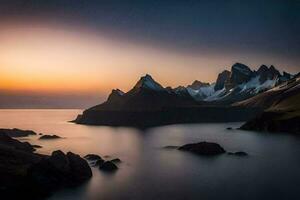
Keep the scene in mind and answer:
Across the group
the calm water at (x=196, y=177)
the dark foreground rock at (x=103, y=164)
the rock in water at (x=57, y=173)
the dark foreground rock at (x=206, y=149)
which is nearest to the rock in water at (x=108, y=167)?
the dark foreground rock at (x=103, y=164)

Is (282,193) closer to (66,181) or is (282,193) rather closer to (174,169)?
(174,169)

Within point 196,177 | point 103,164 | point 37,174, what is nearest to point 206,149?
point 196,177

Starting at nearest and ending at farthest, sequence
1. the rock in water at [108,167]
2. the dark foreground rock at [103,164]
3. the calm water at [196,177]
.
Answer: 1. the calm water at [196,177]
2. the rock in water at [108,167]
3. the dark foreground rock at [103,164]

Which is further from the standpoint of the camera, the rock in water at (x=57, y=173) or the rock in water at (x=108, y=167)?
the rock in water at (x=108, y=167)

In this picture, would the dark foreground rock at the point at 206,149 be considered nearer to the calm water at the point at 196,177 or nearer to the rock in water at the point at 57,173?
the calm water at the point at 196,177

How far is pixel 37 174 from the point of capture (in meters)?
80.1

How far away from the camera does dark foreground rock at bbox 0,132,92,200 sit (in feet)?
→ 246

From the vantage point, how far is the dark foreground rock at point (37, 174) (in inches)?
2953

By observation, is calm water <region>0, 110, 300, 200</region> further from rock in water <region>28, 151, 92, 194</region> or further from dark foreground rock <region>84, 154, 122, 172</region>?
rock in water <region>28, 151, 92, 194</region>

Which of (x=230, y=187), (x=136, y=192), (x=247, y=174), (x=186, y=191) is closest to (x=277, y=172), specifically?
(x=247, y=174)

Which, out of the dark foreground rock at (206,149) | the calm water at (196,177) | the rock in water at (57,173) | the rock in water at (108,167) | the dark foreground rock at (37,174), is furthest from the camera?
the dark foreground rock at (206,149)

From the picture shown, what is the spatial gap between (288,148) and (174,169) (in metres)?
61.8

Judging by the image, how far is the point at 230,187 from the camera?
3287 inches

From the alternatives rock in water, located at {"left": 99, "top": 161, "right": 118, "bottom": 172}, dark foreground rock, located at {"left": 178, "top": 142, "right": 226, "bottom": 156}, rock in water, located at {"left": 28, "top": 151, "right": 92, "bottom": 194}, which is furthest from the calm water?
dark foreground rock, located at {"left": 178, "top": 142, "right": 226, "bottom": 156}
